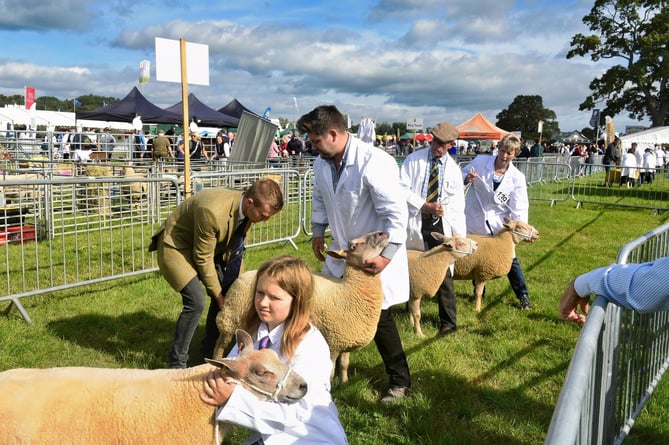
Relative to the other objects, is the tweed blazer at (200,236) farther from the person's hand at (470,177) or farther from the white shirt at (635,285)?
the person's hand at (470,177)

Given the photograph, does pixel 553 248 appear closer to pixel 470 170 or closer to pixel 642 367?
pixel 470 170

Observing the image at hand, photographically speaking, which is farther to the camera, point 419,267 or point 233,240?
point 419,267

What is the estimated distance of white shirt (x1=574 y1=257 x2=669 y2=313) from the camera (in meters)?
1.68

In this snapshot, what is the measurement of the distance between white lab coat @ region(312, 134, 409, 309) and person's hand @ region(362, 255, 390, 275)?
0.16 meters

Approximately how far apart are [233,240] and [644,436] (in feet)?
10.2

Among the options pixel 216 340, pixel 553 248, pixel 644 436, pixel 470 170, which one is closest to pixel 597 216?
pixel 553 248

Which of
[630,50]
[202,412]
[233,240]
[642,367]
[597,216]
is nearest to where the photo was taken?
[202,412]

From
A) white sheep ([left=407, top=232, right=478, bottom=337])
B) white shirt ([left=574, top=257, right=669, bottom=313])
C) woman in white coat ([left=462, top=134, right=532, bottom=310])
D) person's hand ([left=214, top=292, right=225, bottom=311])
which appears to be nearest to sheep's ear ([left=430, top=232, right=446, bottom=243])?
white sheep ([left=407, top=232, right=478, bottom=337])

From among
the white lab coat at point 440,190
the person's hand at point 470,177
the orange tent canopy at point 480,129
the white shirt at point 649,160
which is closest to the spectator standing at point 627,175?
the white shirt at point 649,160

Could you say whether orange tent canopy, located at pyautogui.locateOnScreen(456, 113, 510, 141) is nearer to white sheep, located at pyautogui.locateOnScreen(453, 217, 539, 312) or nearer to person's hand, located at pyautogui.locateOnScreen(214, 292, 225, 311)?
white sheep, located at pyautogui.locateOnScreen(453, 217, 539, 312)

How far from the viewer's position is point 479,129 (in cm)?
3142

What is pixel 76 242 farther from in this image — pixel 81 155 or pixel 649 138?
pixel 649 138

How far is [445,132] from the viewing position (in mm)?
4820

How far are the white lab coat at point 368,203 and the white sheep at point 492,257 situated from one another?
206cm
